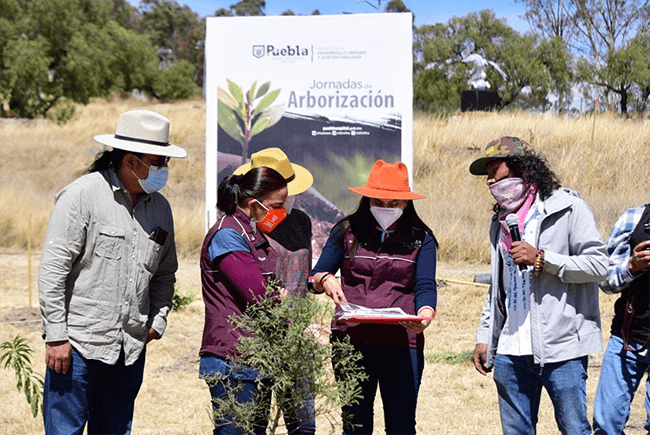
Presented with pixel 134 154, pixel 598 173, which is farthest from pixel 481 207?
pixel 134 154

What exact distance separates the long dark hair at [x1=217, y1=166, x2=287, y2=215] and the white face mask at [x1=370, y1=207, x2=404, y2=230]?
17.3 inches

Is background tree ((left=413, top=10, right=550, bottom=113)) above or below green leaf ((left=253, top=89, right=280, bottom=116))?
above

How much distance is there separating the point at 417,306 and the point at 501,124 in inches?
724

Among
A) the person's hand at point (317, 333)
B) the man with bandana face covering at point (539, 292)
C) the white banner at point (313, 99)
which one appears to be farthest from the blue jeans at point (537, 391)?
A: the white banner at point (313, 99)

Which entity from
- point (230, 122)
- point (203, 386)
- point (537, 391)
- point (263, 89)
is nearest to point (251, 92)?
point (263, 89)

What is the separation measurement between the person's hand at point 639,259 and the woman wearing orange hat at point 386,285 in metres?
0.85

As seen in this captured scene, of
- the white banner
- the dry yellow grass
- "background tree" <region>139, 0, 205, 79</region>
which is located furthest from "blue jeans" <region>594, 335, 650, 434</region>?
"background tree" <region>139, 0, 205, 79</region>

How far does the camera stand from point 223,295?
3.15 m

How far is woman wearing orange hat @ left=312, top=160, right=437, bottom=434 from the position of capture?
3.36m

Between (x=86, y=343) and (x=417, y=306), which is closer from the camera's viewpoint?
(x=86, y=343)

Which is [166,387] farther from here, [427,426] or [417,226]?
[417,226]

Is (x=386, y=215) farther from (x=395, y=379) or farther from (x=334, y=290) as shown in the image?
(x=395, y=379)

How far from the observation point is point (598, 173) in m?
18.9

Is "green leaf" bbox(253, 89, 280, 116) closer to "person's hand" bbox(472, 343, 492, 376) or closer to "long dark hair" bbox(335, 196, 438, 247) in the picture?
"long dark hair" bbox(335, 196, 438, 247)
